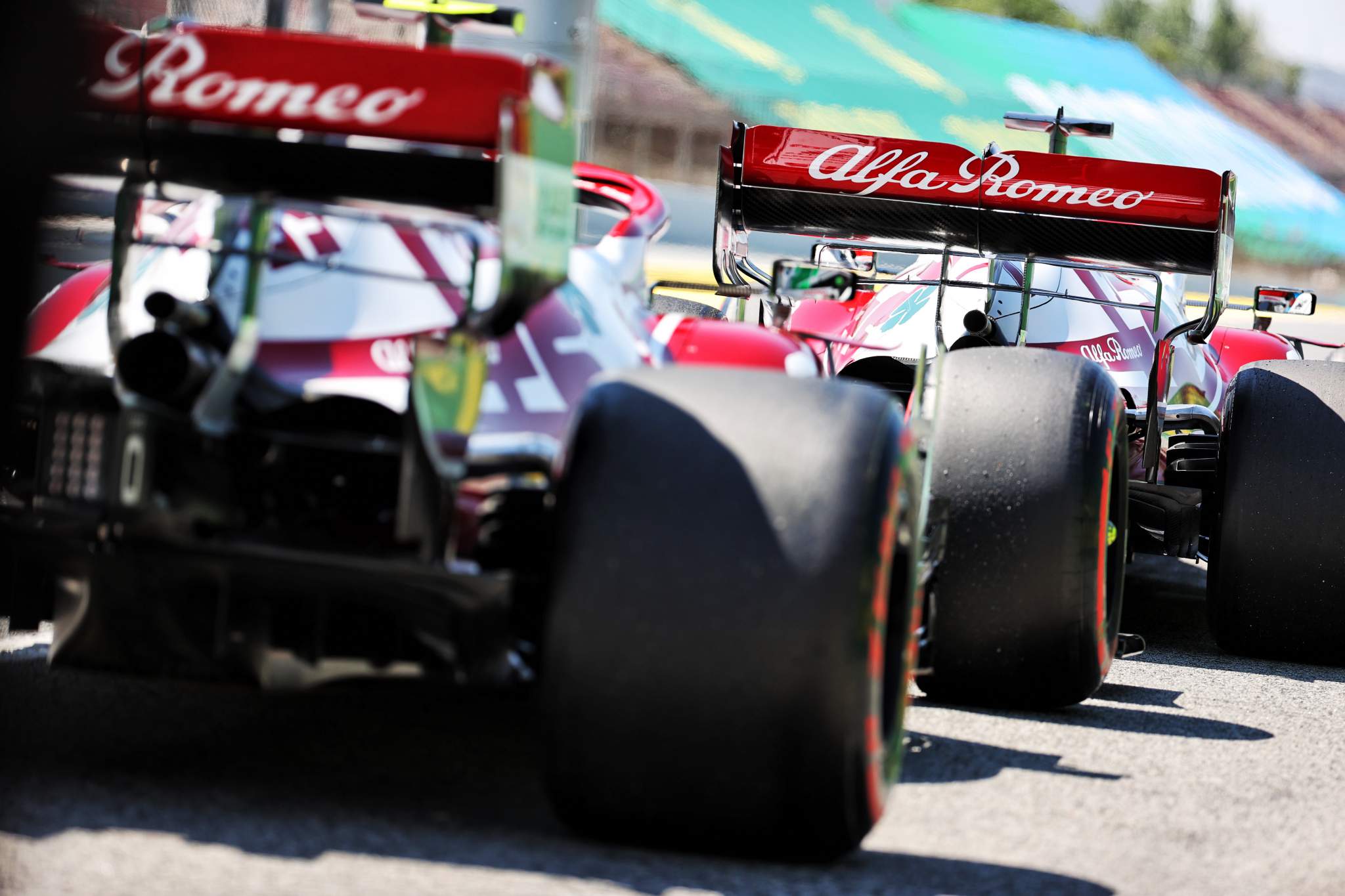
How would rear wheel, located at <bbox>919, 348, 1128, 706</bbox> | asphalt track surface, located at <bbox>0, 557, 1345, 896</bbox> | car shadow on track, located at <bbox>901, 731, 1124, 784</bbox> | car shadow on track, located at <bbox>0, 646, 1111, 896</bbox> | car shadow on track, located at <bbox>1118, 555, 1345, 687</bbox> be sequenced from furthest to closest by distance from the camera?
car shadow on track, located at <bbox>1118, 555, 1345, 687</bbox> → rear wheel, located at <bbox>919, 348, 1128, 706</bbox> → car shadow on track, located at <bbox>901, 731, 1124, 784</bbox> → car shadow on track, located at <bbox>0, 646, 1111, 896</bbox> → asphalt track surface, located at <bbox>0, 557, 1345, 896</bbox>

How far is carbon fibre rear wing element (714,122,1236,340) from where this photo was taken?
6.26 m

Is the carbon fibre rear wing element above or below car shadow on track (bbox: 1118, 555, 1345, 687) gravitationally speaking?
above

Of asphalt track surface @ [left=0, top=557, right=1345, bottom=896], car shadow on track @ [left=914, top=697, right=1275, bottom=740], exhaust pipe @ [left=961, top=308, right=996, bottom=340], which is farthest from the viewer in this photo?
exhaust pipe @ [left=961, top=308, right=996, bottom=340]

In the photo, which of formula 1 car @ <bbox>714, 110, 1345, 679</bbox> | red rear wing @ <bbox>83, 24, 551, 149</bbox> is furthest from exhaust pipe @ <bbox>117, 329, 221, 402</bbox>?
formula 1 car @ <bbox>714, 110, 1345, 679</bbox>

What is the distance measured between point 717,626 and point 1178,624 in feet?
16.4

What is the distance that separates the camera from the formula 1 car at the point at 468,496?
10.0 feet

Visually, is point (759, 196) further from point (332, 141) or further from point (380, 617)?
point (380, 617)

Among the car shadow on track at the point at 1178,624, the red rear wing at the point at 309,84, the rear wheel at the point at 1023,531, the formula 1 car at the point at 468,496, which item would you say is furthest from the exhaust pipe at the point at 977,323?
the red rear wing at the point at 309,84

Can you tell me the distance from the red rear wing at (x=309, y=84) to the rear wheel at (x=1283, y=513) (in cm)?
368

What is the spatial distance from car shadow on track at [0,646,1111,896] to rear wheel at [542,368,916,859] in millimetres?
108

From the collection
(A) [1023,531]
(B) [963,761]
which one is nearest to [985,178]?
(A) [1023,531]

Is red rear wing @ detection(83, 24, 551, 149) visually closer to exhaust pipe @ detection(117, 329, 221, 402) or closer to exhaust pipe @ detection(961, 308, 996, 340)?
exhaust pipe @ detection(117, 329, 221, 402)

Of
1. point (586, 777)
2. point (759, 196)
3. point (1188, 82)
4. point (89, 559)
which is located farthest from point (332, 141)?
point (1188, 82)

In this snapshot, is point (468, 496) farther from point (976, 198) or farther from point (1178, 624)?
point (1178, 624)
